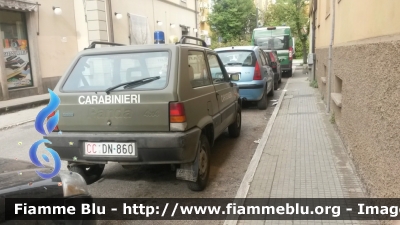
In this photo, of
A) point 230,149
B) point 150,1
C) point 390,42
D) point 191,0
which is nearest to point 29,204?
point 390,42

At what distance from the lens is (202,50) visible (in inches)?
194

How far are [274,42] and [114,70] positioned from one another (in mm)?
17078

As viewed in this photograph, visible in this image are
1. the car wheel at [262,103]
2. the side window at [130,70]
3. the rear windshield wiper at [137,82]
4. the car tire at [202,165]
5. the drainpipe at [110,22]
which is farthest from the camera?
the drainpipe at [110,22]

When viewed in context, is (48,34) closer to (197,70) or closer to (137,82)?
(197,70)

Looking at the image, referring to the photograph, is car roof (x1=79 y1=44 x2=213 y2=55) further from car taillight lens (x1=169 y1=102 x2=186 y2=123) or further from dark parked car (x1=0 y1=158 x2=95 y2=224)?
dark parked car (x1=0 y1=158 x2=95 y2=224)

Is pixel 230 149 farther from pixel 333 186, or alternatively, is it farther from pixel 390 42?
pixel 390 42

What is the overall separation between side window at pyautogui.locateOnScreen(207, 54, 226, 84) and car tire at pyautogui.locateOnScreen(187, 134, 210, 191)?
3.83 ft

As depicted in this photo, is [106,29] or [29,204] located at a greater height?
[106,29]

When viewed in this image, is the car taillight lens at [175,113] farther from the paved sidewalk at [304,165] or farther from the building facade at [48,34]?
the building facade at [48,34]

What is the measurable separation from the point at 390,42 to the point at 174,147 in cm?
220

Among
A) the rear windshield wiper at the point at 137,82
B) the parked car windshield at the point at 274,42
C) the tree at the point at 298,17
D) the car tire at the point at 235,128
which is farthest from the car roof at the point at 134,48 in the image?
the tree at the point at 298,17

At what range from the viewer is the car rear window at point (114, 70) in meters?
3.96

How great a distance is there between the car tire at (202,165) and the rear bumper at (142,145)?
0.29 meters

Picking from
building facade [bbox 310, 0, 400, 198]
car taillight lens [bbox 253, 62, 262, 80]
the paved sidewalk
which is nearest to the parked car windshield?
car taillight lens [bbox 253, 62, 262, 80]
